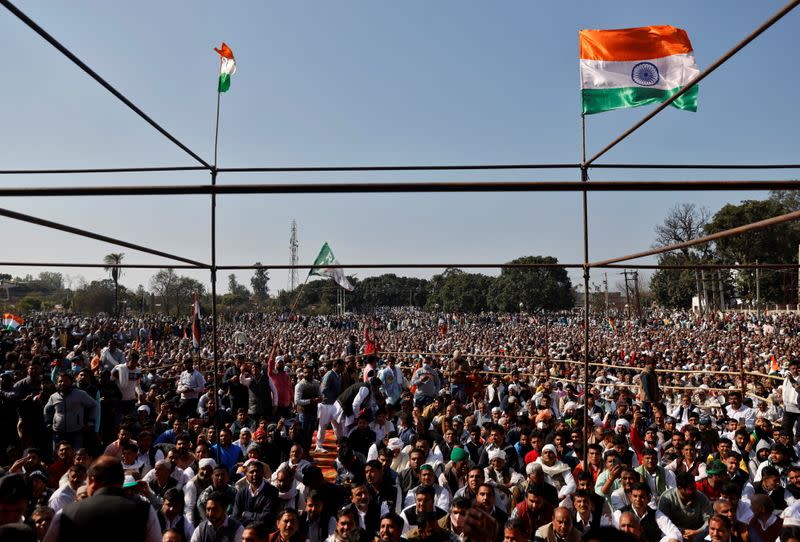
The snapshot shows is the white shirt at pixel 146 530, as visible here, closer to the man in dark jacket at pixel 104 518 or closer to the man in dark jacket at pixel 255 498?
the man in dark jacket at pixel 104 518

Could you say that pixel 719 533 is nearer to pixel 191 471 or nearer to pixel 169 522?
pixel 169 522

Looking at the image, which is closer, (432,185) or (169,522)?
(432,185)

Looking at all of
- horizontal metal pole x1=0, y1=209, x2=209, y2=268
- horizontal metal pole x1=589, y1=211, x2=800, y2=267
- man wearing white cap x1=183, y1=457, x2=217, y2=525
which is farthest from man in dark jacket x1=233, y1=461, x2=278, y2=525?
horizontal metal pole x1=589, y1=211, x2=800, y2=267

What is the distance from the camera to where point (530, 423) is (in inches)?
322

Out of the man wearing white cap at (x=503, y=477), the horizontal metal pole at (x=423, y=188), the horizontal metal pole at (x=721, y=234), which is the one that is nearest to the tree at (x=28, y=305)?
the man wearing white cap at (x=503, y=477)

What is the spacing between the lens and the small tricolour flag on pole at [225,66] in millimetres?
5877

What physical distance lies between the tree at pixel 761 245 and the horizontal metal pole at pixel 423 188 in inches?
2002

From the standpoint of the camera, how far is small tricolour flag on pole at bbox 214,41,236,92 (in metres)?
5.88

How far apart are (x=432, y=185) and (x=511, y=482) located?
167 inches

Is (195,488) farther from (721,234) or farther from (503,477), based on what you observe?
(721,234)

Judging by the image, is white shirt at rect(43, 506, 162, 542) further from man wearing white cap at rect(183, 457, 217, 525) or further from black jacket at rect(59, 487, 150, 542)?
man wearing white cap at rect(183, 457, 217, 525)

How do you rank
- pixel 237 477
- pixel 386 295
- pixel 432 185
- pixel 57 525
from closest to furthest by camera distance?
1. pixel 57 525
2. pixel 432 185
3. pixel 237 477
4. pixel 386 295

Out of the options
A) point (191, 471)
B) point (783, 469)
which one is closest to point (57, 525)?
point (191, 471)

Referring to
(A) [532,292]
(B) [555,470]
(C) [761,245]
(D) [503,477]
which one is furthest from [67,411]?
(A) [532,292]
